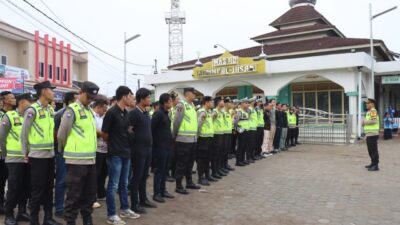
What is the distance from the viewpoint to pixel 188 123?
6.96 metres

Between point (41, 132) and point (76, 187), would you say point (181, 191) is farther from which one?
point (41, 132)

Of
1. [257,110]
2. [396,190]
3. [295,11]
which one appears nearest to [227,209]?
[396,190]

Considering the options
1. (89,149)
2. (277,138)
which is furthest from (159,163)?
(277,138)

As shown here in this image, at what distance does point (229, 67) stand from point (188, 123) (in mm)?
13673

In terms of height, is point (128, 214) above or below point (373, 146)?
below

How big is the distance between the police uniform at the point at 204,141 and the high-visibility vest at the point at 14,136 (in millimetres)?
3419

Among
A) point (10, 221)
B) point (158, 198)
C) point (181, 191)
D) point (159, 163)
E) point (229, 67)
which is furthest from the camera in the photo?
point (229, 67)

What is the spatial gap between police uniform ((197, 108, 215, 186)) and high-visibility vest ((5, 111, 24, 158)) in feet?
11.2

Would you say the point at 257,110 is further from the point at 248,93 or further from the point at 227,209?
the point at 248,93

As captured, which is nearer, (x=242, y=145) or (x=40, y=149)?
(x=40, y=149)

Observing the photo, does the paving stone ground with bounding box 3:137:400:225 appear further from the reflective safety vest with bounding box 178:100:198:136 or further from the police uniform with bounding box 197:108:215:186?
the reflective safety vest with bounding box 178:100:198:136

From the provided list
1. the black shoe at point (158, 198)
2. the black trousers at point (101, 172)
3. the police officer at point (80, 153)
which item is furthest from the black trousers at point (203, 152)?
the police officer at point (80, 153)

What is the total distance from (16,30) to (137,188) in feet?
87.2

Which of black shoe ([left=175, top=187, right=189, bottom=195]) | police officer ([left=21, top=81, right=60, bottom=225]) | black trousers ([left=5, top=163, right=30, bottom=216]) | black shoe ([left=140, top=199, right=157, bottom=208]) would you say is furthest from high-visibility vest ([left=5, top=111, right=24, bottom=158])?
black shoe ([left=175, top=187, right=189, bottom=195])
